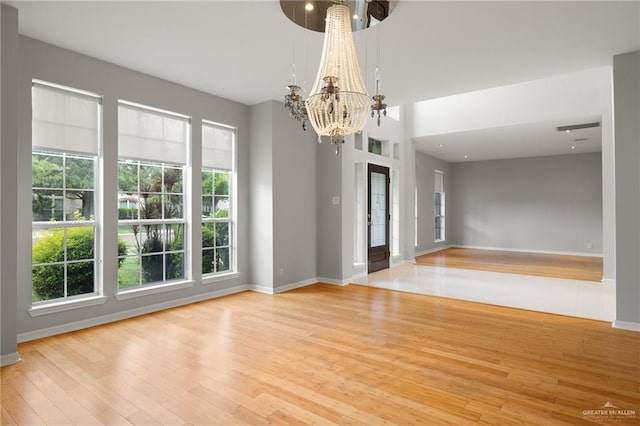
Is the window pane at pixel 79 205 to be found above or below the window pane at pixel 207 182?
below

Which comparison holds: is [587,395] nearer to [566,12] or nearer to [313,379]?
[313,379]

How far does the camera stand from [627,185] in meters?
3.74

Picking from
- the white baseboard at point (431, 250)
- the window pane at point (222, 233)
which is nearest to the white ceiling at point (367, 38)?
the window pane at point (222, 233)

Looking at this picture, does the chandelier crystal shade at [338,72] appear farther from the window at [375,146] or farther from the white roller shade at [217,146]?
the window at [375,146]

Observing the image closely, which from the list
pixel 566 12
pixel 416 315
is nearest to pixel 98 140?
pixel 416 315

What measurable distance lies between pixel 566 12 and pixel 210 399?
13.5 feet

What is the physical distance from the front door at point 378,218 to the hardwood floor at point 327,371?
9.32ft

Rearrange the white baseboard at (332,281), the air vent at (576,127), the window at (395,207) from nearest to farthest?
1. the white baseboard at (332,281)
2. the air vent at (576,127)
3. the window at (395,207)

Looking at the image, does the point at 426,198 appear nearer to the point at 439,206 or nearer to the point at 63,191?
the point at 439,206

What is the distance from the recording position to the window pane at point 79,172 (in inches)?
148

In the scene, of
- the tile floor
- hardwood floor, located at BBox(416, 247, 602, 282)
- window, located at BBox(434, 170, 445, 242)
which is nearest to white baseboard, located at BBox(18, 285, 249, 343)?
the tile floor

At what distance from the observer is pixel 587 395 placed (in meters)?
2.37

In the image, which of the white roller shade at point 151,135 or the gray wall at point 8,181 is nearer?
the gray wall at point 8,181

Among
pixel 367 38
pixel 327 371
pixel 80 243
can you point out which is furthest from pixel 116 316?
pixel 367 38
